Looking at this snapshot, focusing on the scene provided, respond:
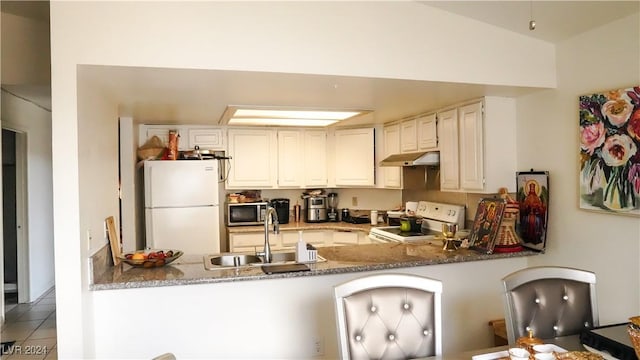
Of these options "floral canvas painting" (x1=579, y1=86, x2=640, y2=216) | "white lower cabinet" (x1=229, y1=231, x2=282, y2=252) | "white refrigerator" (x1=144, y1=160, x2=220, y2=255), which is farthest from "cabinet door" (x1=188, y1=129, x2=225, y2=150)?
"floral canvas painting" (x1=579, y1=86, x2=640, y2=216)

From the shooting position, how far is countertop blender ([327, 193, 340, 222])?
5.37 meters

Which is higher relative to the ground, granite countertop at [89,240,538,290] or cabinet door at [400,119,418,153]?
cabinet door at [400,119,418,153]

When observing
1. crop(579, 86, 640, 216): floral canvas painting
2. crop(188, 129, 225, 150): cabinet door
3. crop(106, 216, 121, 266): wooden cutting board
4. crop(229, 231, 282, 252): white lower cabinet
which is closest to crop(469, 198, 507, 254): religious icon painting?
crop(579, 86, 640, 216): floral canvas painting

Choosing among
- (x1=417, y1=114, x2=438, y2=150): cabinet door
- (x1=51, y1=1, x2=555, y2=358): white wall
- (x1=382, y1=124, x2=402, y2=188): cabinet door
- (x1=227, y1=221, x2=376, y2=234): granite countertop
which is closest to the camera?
(x1=51, y1=1, x2=555, y2=358): white wall

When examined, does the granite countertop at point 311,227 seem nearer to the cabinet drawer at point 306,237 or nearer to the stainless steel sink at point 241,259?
the cabinet drawer at point 306,237

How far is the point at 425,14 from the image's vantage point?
8.53 ft

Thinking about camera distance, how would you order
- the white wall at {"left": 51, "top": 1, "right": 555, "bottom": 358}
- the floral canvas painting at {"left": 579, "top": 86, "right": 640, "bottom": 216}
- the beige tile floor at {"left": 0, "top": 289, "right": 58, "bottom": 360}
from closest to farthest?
1. the white wall at {"left": 51, "top": 1, "right": 555, "bottom": 358}
2. the floral canvas painting at {"left": 579, "top": 86, "right": 640, "bottom": 216}
3. the beige tile floor at {"left": 0, "top": 289, "right": 58, "bottom": 360}

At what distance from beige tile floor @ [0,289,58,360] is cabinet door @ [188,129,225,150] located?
7.45 ft

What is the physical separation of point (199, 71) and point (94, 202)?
3.34ft

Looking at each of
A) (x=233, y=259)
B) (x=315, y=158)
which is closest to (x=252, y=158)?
(x=315, y=158)

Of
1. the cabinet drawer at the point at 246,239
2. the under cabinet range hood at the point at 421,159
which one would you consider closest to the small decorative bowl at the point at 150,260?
the cabinet drawer at the point at 246,239

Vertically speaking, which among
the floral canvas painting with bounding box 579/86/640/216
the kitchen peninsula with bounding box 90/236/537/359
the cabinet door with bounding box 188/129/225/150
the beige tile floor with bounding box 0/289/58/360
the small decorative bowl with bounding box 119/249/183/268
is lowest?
the beige tile floor with bounding box 0/289/58/360

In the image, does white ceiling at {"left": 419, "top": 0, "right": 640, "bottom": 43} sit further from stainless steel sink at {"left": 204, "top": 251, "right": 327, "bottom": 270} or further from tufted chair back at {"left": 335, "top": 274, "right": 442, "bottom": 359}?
stainless steel sink at {"left": 204, "top": 251, "right": 327, "bottom": 270}

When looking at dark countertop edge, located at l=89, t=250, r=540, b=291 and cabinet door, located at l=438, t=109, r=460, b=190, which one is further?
cabinet door, located at l=438, t=109, r=460, b=190
